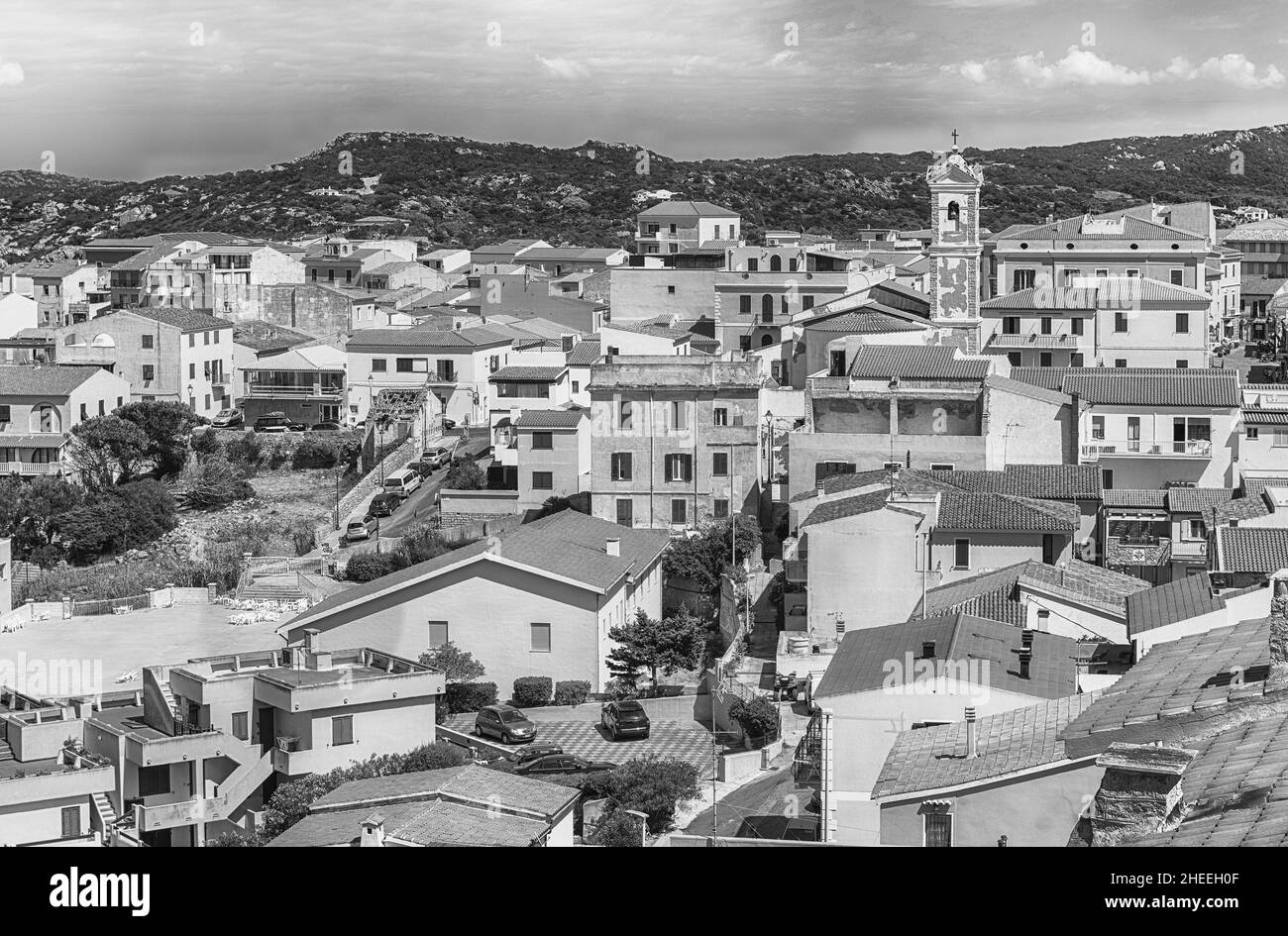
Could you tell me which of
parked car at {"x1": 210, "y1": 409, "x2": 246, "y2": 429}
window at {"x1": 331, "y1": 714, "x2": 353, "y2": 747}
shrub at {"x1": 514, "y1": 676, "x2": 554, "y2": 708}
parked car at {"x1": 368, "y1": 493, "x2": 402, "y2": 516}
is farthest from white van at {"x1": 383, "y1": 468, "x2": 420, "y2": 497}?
window at {"x1": 331, "y1": 714, "x2": 353, "y2": 747}

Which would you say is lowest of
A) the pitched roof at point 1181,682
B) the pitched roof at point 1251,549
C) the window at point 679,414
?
the pitched roof at point 1251,549

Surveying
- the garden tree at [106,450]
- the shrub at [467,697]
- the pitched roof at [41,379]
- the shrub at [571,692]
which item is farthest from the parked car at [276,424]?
the shrub at [467,697]

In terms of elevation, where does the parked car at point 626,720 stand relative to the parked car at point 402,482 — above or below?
below

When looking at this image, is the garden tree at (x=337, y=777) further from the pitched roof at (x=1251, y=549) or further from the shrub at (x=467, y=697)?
the pitched roof at (x=1251, y=549)

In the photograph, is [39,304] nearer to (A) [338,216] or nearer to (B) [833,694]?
(A) [338,216]
